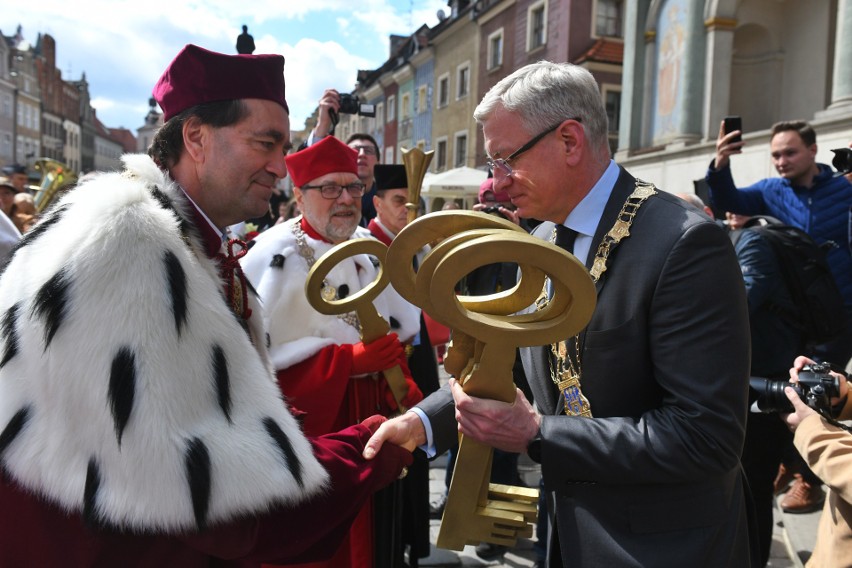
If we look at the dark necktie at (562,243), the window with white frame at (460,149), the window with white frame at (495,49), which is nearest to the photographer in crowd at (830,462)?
the dark necktie at (562,243)

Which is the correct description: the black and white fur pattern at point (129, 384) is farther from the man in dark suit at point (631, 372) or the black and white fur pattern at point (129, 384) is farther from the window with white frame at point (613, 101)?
the window with white frame at point (613, 101)

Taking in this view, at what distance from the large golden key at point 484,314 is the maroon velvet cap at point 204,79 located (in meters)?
0.77

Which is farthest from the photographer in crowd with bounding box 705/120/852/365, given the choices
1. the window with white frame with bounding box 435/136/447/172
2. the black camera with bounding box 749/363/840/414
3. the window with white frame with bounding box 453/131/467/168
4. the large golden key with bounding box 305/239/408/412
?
the window with white frame with bounding box 435/136/447/172

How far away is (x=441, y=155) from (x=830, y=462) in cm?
2718

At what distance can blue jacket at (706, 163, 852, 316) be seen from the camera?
13.3 feet

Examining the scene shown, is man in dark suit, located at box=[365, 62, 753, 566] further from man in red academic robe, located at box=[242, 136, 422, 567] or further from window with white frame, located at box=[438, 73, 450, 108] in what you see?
window with white frame, located at box=[438, 73, 450, 108]

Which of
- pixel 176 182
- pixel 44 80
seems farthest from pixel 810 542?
pixel 44 80

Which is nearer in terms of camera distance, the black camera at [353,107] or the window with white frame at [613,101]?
the black camera at [353,107]

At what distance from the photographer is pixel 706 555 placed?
61.7 inches

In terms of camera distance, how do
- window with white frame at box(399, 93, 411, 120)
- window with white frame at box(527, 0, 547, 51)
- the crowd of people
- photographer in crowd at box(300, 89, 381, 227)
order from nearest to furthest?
the crowd of people < photographer in crowd at box(300, 89, 381, 227) < window with white frame at box(527, 0, 547, 51) < window with white frame at box(399, 93, 411, 120)

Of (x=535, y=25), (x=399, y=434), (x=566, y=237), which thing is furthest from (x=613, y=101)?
(x=399, y=434)

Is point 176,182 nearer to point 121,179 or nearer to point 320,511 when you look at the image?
point 121,179

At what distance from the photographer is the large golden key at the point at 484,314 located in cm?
118

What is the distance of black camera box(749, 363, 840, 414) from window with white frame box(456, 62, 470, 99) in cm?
2517
